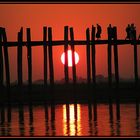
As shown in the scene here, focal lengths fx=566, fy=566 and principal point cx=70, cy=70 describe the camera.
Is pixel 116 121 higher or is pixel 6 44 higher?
pixel 6 44

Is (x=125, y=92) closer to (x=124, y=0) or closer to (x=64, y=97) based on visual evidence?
(x=64, y=97)

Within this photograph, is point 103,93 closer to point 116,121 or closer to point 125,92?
point 125,92

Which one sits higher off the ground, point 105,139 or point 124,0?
point 124,0

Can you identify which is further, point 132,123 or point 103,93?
point 103,93

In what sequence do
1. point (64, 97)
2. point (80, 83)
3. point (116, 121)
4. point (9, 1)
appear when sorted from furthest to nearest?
point (80, 83), point (64, 97), point (116, 121), point (9, 1)

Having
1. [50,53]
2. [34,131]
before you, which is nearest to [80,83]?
[50,53]

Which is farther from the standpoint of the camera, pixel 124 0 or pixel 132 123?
pixel 132 123

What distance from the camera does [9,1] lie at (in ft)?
18.9

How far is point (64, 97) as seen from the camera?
23.1m

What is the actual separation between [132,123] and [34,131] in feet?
7.01

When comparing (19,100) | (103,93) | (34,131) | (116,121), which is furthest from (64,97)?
(34,131)

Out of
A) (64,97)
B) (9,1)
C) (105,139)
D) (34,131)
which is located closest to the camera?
(105,139)

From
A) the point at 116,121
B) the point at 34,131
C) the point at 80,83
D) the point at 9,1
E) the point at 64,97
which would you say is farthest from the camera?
the point at 80,83

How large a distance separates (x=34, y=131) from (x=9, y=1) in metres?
3.90
